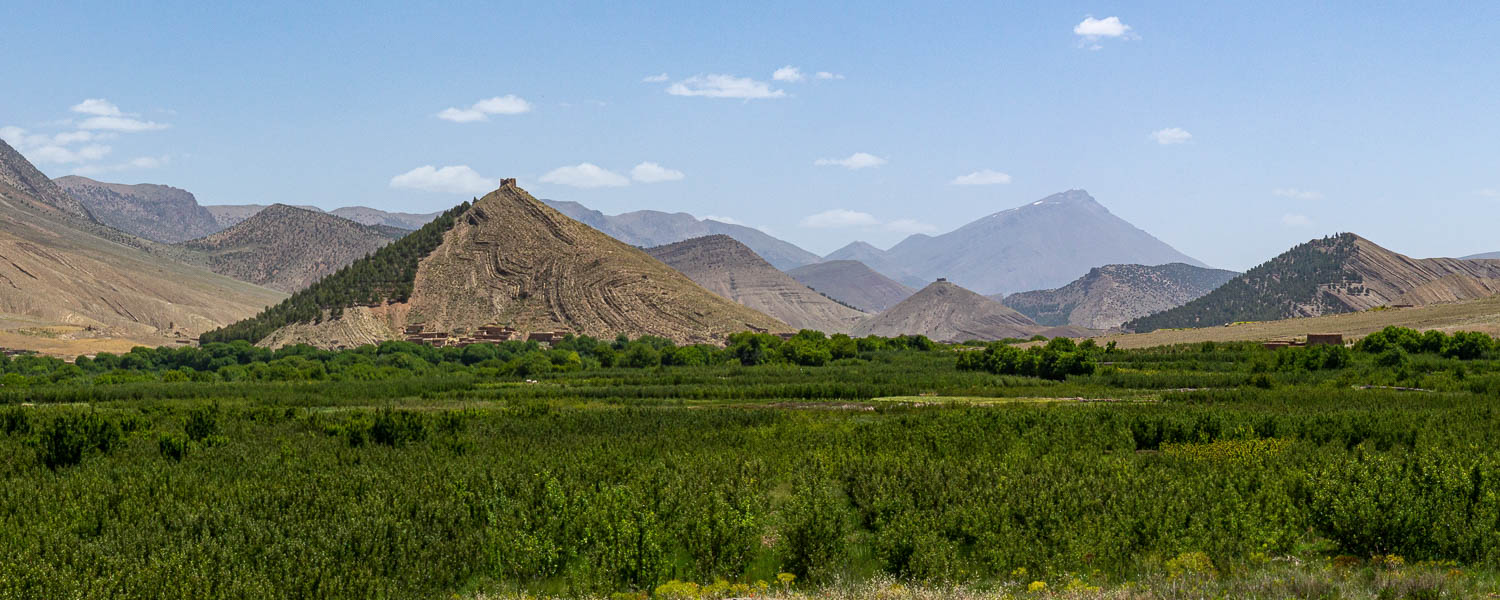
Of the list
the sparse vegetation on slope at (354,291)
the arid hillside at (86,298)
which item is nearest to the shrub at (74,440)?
the sparse vegetation on slope at (354,291)

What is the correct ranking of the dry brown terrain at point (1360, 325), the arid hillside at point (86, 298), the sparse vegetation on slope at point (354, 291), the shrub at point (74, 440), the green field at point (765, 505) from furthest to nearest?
the arid hillside at point (86, 298)
the sparse vegetation on slope at point (354, 291)
the dry brown terrain at point (1360, 325)
the shrub at point (74, 440)
the green field at point (765, 505)

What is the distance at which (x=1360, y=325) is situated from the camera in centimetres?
11175

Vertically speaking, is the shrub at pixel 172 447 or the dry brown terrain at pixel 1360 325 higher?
the dry brown terrain at pixel 1360 325

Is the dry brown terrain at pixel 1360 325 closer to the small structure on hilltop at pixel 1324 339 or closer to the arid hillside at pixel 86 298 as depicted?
the small structure on hilltop at pixel 1324 339

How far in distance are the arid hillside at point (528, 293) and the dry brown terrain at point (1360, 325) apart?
59361 mm

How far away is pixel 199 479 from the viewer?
27.3 m

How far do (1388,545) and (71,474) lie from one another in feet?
103

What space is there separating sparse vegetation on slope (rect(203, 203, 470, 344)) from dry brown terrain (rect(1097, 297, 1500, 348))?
96.7 m

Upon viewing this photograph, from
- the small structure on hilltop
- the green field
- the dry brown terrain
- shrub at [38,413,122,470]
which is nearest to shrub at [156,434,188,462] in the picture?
the green field

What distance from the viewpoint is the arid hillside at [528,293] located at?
464ft

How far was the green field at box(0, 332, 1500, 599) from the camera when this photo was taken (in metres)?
17.5

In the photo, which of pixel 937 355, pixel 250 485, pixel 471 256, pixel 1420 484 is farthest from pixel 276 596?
pixel 471 256

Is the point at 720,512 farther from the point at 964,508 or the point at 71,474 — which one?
the point at 71,474

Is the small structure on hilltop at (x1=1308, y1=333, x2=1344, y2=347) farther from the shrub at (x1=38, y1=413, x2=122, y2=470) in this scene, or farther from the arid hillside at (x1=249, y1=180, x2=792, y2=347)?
the shrub at (x1=38, y1=413, x2=122, y2=470)
